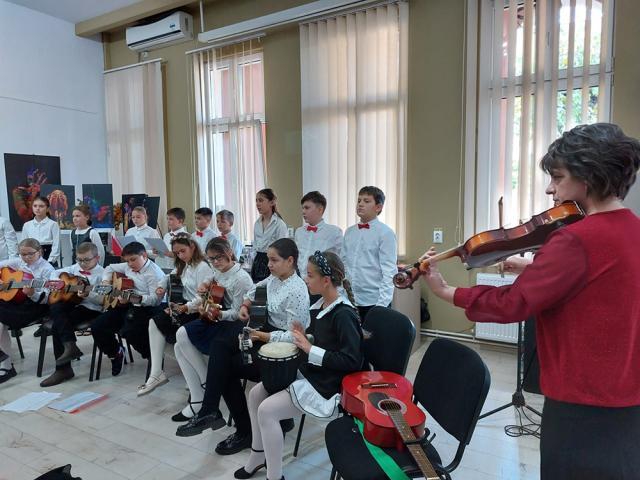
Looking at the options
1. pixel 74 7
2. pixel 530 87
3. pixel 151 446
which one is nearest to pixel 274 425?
pixel 151 446

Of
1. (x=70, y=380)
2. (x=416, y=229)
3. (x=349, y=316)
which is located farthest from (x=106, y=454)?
(x=416, y=229)

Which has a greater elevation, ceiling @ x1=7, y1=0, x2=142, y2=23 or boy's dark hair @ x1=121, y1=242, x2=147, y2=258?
ceiling @ x1=7, y1=0, x2=142, y2=23

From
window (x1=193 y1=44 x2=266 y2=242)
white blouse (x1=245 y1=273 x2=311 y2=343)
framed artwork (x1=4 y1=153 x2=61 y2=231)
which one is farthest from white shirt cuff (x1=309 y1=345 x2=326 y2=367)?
framed artwork (x1=4 y1=153 x2=61 y2=231)

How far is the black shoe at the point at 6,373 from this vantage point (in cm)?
379

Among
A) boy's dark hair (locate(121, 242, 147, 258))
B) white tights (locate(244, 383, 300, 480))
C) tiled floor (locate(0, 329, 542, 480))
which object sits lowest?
tiled floor (locate(0, 329, 542, 480))

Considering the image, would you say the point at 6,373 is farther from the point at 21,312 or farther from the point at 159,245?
the point at 159,245

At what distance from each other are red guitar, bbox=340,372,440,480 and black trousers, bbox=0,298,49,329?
129 inches

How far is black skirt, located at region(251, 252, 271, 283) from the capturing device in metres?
4.58

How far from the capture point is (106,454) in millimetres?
2672

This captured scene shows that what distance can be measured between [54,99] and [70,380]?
464 cm

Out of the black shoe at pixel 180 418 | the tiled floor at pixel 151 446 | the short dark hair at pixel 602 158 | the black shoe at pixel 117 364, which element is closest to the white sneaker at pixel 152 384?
the tiled floor at pixel 151 446

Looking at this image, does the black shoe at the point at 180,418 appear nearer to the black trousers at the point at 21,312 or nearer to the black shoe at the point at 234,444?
the black shoe at the point at 234,444

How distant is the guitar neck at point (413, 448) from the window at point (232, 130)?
4.35 m

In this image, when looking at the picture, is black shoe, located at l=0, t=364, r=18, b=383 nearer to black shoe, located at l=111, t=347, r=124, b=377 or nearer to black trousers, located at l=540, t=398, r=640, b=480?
black shoe, located at l=111, t=347, r=124, b=377
